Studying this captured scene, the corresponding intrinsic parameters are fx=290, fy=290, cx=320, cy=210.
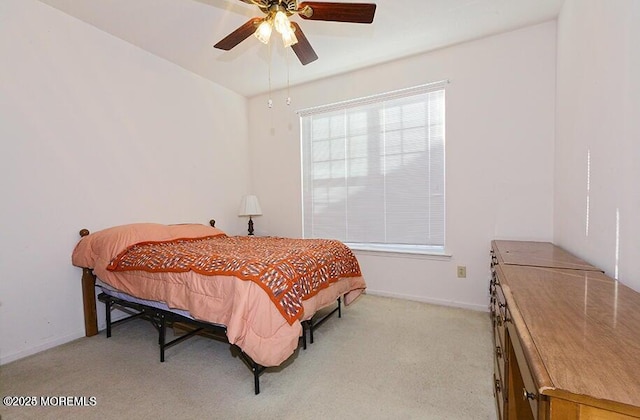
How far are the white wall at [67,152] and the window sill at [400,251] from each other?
2.14 m

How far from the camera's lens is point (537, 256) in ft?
6.41

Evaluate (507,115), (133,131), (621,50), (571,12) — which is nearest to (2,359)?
(133,131)

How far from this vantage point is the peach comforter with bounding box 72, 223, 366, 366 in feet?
5.35

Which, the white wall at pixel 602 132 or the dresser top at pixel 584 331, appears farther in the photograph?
the white wall at pixel 602 132

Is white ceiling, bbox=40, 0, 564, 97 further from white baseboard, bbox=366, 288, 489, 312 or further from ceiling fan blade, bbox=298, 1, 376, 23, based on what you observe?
white baseboard, bbox=366, 288, 489, 312

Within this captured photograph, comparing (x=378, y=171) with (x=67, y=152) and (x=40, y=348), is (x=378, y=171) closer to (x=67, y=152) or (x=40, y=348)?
(x=67, y=152)

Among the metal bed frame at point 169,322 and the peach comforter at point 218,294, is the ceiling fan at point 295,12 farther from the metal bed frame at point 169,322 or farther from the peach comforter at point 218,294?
the metal bed frame at point 169,322

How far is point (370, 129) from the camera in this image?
3406 mm

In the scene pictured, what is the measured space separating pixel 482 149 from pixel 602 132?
1321 millimetres

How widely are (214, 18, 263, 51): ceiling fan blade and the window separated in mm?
1754

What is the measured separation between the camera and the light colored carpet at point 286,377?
160 centimetres

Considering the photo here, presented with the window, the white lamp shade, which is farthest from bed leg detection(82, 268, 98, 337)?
the window

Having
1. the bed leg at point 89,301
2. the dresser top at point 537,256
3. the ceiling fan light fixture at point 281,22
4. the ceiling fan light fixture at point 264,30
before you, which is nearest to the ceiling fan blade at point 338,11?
the ceiling fan light fixture at point 281,22

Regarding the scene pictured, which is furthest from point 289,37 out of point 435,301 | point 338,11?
point 435,301
